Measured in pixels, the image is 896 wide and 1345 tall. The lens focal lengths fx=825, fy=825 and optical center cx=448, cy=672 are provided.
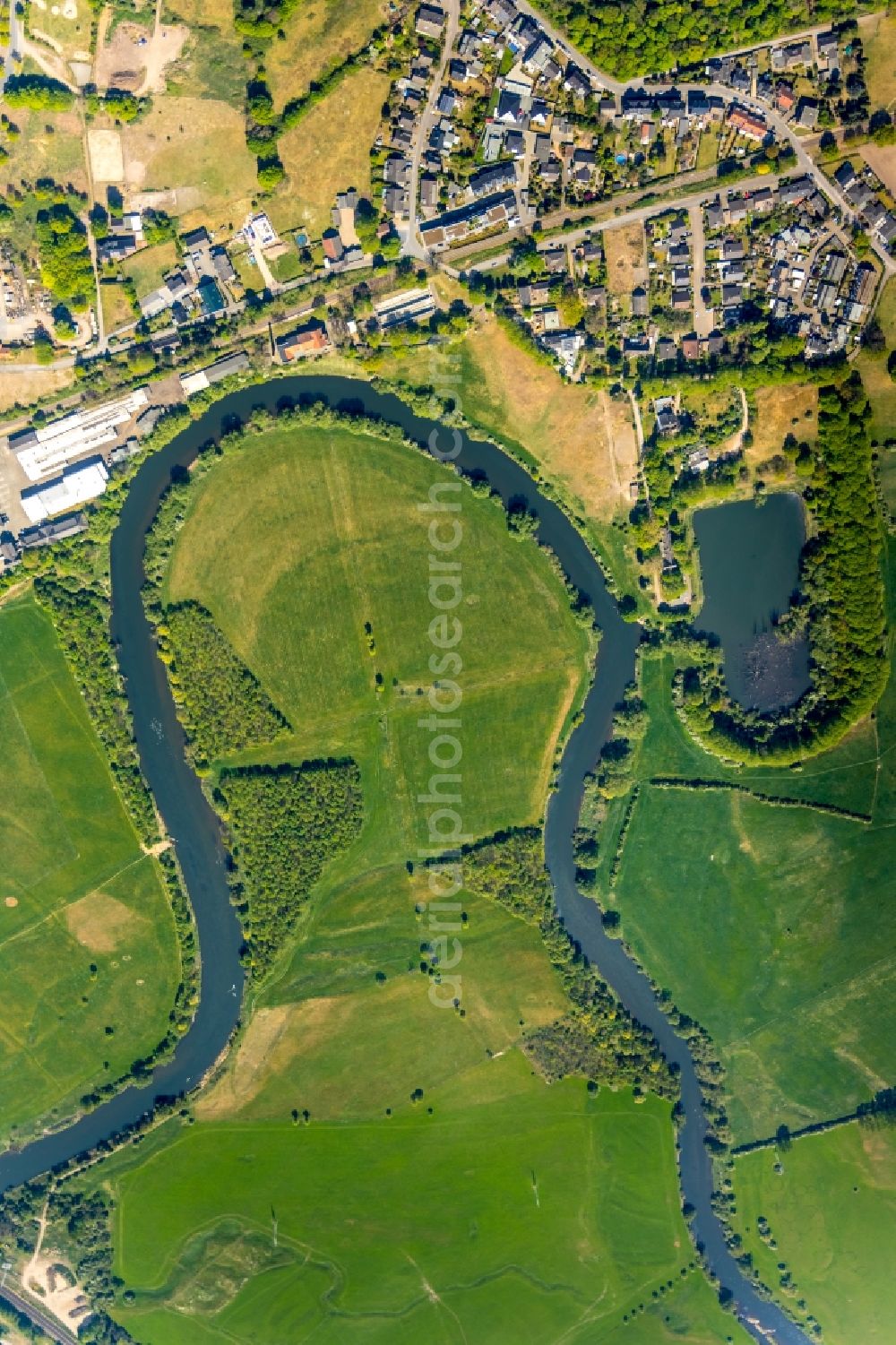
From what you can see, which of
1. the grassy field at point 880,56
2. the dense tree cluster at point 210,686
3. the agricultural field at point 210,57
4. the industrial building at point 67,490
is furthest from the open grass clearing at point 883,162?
the industrial building at point 67,490

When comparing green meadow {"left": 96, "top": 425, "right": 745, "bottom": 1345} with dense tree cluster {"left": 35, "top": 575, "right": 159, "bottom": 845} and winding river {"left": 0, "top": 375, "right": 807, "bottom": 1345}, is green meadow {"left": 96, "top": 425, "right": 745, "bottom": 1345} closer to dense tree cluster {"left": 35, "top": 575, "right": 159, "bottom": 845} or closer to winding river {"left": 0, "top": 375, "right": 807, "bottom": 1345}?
winding river {"left": 0, "top": 375, "right": 807, "bottom": 1345}

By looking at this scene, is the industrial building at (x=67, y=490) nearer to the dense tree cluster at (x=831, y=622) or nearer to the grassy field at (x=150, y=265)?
the grassy field at (x=150, y=265)

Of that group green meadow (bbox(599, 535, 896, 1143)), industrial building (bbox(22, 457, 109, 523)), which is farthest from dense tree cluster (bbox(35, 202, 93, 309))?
green meadow (bbox(599, 535, 896, 1143))

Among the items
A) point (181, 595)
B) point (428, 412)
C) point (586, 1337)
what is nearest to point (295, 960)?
point (181, 595)

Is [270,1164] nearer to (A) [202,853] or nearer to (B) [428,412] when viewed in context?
(A) [202,853]

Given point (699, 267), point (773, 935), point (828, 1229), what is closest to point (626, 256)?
point (699, 267)

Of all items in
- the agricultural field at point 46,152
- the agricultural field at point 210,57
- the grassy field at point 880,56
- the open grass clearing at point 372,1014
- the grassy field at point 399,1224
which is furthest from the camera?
the grassy field at point 399,1224
